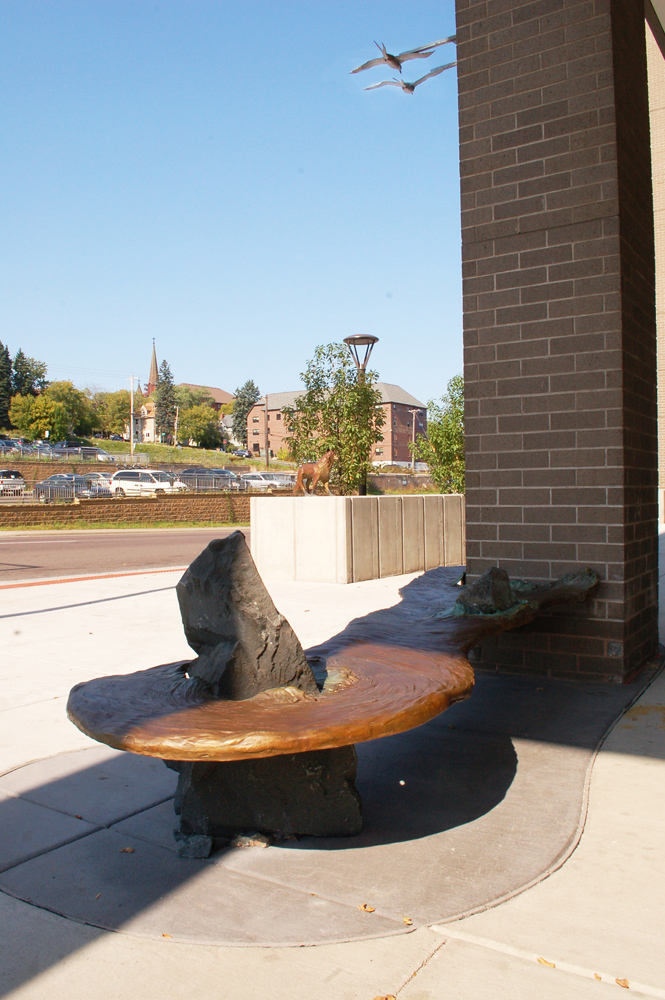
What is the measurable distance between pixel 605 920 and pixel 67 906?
1738 millimetres

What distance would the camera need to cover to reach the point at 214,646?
9.89 feet

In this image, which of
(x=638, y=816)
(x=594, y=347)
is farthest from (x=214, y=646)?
(x=594, y=347)

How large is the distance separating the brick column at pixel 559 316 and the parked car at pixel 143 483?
3287 cm

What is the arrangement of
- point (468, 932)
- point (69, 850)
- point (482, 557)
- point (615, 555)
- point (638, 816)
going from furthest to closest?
point (482, 557) < point (615, 555) < point (638, 816) < point (69, 850) < point (468, 932)

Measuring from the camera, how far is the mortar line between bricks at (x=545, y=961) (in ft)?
6.61

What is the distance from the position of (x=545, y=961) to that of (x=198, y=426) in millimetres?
108798

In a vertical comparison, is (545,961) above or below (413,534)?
below

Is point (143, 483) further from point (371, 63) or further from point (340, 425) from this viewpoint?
point (371, 63)

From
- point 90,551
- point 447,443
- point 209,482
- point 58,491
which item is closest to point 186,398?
point 209,482

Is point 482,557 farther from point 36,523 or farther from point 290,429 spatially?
point 36,523

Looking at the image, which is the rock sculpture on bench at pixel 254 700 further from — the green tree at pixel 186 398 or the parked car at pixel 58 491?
the green tree at pixel 186 398

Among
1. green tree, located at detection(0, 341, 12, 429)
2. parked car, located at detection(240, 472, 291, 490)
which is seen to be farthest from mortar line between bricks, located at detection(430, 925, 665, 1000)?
green tree, located at detection(0, 341, 12, 429)

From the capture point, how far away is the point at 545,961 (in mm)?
2133

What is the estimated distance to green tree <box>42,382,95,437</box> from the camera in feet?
274
